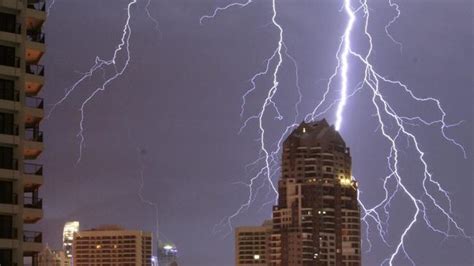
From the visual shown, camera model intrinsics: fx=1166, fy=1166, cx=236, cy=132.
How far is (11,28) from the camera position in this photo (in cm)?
2566

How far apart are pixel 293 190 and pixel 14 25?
2511 inches

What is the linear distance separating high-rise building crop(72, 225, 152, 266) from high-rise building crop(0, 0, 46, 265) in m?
80.8

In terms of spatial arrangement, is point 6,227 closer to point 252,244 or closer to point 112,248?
point 252,244

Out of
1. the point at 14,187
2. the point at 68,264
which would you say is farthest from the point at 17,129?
the point at 68,264

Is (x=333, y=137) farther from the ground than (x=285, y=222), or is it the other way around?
(x=333, y=137)

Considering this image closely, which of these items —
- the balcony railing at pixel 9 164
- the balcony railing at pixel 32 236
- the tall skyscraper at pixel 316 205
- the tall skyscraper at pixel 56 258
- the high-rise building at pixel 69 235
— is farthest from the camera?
the high-rise building at pixel 69 235

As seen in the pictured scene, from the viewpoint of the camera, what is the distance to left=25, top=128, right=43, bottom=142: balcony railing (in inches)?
1027

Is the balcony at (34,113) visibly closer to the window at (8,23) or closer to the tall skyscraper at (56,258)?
the window at (8,23)

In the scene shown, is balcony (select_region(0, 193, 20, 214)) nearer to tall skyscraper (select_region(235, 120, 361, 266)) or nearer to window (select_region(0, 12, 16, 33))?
window (select_region(0, 12, 16, 33))

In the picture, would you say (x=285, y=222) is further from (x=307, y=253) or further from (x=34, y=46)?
(x=34, y=46)

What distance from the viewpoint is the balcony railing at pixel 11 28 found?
84.0ft

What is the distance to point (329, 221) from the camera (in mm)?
86438

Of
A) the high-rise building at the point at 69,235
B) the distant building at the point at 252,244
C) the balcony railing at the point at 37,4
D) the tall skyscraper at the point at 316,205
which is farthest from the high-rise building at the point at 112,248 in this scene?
the balcony railing at the point at 37,4

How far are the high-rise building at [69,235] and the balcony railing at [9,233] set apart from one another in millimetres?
82928
